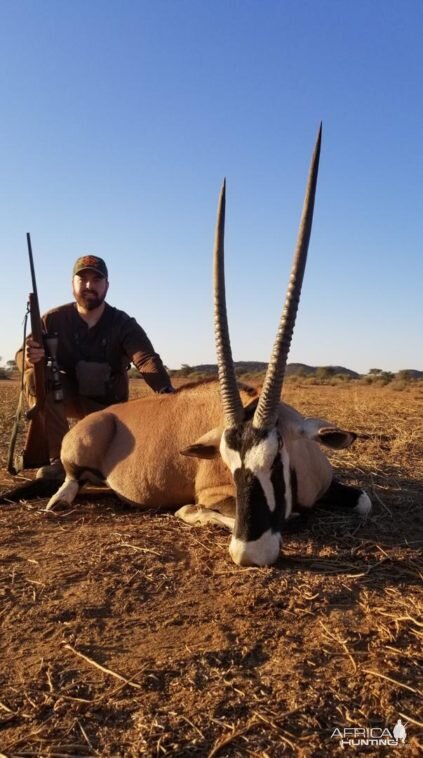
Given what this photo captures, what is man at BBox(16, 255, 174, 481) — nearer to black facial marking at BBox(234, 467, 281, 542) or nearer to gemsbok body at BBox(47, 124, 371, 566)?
gemsbok body at BBox(47, 124, 371, 566)

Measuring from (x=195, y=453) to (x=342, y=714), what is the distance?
7.76 feet

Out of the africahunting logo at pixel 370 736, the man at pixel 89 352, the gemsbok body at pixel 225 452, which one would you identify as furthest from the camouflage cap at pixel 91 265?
the africahunting logo at pixel 370 736

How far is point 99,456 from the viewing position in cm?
548

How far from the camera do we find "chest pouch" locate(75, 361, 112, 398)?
6.89 meters

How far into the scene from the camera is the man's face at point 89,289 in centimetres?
714

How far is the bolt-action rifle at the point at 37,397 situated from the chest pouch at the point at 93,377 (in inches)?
13.8

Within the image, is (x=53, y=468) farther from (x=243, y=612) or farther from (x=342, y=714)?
(x=342, y=714)

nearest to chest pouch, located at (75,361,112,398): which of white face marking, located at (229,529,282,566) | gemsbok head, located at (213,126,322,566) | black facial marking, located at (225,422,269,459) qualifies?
gemsbok head, located at (213,126,322,566)

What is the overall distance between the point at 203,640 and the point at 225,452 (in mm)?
1329

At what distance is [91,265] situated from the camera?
23.6 feet

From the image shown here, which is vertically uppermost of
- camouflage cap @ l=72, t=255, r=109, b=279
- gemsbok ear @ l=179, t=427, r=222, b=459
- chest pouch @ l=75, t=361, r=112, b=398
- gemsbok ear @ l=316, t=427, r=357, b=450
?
camouflage cap @ l=72, t=255, r=109, b=279

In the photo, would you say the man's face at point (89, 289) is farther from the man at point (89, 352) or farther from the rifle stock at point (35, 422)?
the rifle stock at point (35, 422)

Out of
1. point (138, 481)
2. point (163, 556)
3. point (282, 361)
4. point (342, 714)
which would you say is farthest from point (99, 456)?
point (342, 714)

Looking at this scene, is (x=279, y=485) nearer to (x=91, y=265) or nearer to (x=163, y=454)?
(x=163, y=454)
